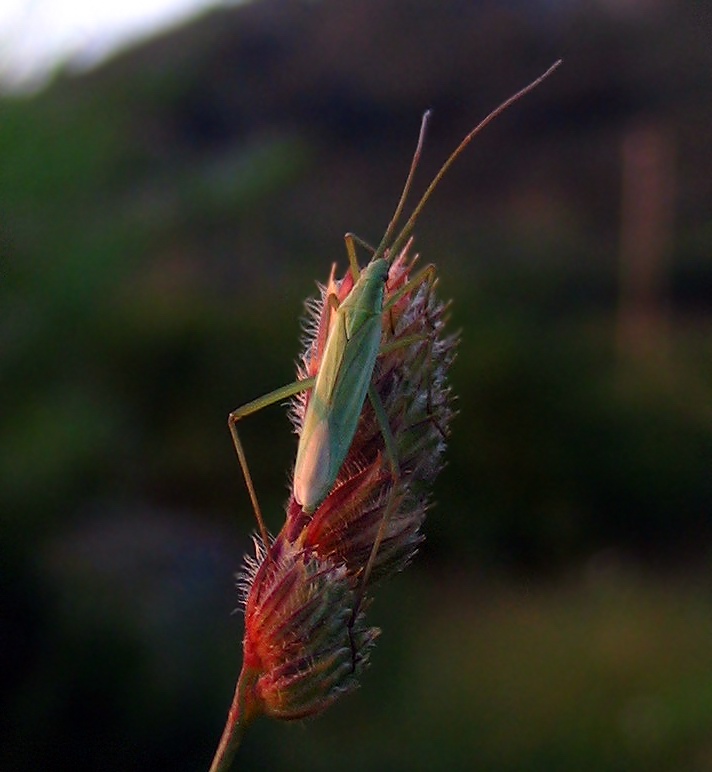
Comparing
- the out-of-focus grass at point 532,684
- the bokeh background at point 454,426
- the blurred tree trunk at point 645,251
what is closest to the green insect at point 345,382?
the bokeh background at point 454,426

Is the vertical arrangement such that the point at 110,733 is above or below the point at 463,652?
above

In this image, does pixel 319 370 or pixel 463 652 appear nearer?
Result: pixel 319 370

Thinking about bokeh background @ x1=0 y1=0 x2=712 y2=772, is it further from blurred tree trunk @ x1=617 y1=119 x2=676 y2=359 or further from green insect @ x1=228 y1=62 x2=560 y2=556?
green insect @ x1=228 y1=62 x2=560 y2=556

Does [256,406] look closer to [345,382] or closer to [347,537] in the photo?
[345,382]

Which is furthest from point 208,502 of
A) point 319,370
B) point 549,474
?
point 319,370

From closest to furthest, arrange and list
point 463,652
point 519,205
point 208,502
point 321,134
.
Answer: point 463,652 → point 208,502 → point 519,205 → point 321,134

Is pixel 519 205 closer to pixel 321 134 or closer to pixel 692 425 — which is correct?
pixel 321 134

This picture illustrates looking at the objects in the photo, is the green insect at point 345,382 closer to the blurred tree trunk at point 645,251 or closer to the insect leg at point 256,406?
the insect leg at point 256,406

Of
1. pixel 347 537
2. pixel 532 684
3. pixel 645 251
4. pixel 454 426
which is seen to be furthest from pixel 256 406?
pixel 645 251
